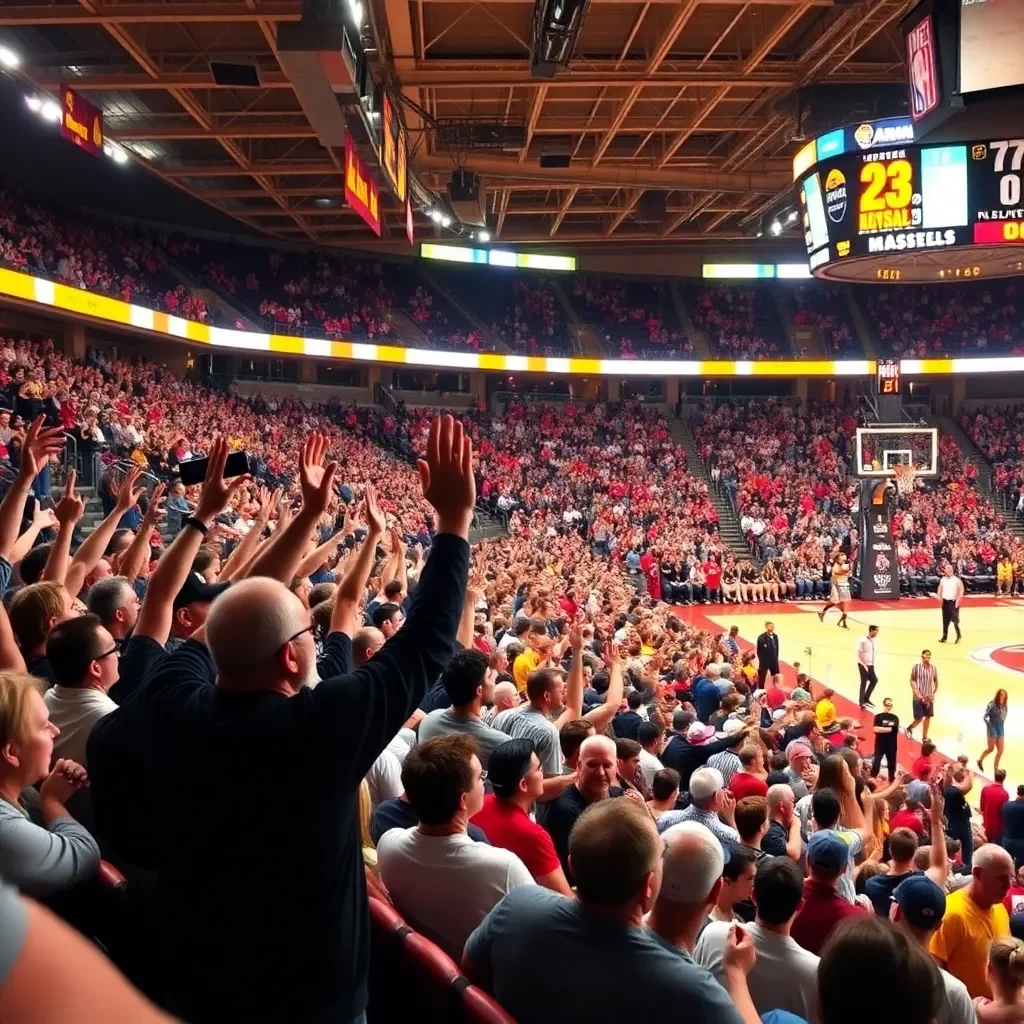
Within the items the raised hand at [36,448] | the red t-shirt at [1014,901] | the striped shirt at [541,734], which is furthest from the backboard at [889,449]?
the raised hand at [36,448]

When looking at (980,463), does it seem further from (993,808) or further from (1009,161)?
(993,808)

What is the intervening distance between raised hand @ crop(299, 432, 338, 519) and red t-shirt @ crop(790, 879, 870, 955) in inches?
95.7

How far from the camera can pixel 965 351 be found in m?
34.2

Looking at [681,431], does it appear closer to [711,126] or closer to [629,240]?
[629,240]

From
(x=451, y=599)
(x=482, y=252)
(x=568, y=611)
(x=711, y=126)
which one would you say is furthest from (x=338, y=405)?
(x=451, y=599)

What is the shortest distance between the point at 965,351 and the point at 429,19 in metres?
25.7

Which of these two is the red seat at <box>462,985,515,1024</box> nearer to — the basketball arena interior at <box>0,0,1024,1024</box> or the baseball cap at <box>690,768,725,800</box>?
the basketball arena interior at <box>0,0,1024,1024</box>

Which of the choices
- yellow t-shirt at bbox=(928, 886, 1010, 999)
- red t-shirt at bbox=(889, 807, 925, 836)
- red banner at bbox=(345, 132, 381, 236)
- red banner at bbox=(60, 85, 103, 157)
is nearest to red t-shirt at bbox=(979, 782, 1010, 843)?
red t-shirt at bbox=(889, 807, 925, 836)

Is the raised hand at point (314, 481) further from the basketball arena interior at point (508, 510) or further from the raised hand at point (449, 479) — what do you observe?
the raised hand at point (449, 479)

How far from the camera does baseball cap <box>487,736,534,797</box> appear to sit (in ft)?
11.9

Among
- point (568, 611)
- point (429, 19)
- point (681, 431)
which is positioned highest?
point (429, 19)

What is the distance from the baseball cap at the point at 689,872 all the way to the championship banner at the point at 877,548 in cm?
2471

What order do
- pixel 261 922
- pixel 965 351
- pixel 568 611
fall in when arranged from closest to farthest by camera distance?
pixel 261 922 → pixel 568 611 → pixel 965 351

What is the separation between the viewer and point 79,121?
49.2ft
